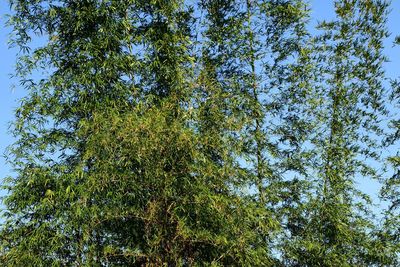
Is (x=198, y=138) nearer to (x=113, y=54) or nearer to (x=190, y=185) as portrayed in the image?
(x=190, y=185)

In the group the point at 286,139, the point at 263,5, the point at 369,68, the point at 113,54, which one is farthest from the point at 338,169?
the point at 113,54

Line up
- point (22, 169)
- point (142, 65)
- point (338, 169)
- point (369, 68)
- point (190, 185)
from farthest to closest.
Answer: point (369, 68), point (338, 169), point (142, 65), point (22, 169), point (190, 185)

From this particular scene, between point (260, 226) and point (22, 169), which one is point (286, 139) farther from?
point (22, 169)

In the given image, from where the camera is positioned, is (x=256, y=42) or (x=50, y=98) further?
(x=256, y=42)

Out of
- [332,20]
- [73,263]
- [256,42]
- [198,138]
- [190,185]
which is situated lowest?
[73,263]

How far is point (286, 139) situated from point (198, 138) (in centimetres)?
245

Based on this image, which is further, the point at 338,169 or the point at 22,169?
the point at 338,169

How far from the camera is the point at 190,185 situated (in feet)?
24.7

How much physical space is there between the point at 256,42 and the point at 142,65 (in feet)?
6.39

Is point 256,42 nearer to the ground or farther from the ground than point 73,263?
farther from the ground

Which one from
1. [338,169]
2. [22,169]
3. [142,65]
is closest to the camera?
[22,169]

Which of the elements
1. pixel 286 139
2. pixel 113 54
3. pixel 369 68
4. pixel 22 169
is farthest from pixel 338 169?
pixel 22 169

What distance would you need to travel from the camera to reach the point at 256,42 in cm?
984

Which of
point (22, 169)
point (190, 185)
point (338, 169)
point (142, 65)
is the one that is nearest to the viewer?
point (190, 185)
